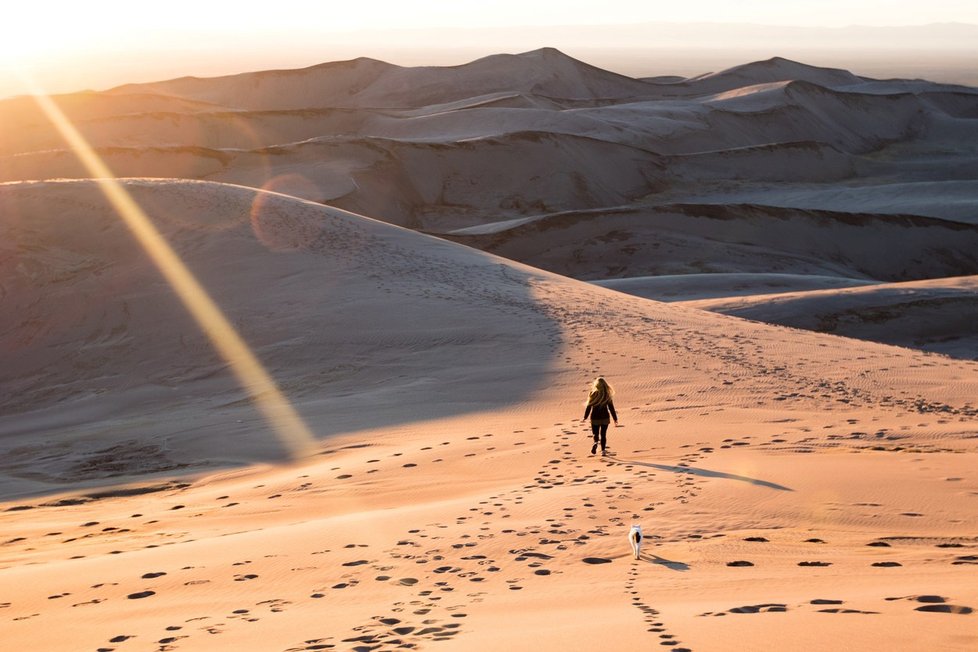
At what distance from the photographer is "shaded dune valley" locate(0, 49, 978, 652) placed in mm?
5902

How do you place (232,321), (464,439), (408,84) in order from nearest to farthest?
(464,439) < (232,321) < (408,84)

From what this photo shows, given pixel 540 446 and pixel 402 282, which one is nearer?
pixel 540 446

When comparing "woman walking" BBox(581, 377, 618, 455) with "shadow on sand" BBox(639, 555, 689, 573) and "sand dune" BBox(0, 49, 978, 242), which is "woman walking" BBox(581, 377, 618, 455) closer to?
"shadow on sand" BBox(639, 555, 689, 573)

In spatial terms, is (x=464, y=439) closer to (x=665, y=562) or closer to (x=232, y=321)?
(x=665, y=562)

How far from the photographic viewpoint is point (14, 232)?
2120 cm

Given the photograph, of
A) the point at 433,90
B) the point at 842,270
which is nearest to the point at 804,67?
the point at 433,90

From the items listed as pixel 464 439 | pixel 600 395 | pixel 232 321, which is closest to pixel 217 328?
pixel 232 321

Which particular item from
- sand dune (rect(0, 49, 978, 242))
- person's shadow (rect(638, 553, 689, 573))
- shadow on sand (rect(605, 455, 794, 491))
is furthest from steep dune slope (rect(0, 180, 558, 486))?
sand dune (rect(0, 49, 978, 242))

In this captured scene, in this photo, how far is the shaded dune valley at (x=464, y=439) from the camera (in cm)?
590

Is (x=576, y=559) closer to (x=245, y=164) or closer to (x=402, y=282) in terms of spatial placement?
(x=402, y=282)

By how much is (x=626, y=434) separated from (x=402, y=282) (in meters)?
9.32

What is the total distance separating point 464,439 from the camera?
11.0m

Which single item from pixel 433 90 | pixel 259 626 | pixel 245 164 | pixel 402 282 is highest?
pixel 433 90

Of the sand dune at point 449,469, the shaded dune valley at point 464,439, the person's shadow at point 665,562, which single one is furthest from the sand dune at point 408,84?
the person's shadow at point 665,562
